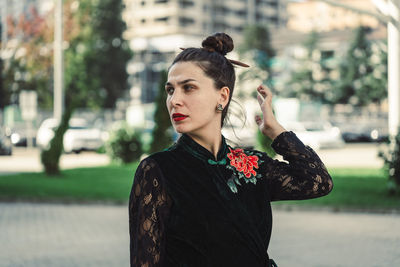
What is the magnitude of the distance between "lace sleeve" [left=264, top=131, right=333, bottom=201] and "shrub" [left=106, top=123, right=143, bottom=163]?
22796mm

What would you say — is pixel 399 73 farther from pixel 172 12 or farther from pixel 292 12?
pixel 292 12

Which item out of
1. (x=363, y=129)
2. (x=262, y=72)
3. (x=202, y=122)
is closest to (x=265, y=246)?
(x=202, y=122)

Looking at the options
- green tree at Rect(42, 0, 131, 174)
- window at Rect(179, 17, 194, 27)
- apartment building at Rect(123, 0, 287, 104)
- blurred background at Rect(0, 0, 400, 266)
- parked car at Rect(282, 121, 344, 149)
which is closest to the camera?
blurred background at Rect(0, 0, 400, 266)

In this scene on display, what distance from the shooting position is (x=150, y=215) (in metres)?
2.04

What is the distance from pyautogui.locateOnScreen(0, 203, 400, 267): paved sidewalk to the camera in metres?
7.52

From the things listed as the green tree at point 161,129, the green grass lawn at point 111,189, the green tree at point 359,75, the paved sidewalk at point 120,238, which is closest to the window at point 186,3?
the green tree at point 359,75

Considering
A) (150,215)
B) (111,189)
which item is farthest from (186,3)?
(150,215)

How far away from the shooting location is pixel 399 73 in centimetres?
1399

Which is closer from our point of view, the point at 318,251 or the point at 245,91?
the point at 318,251

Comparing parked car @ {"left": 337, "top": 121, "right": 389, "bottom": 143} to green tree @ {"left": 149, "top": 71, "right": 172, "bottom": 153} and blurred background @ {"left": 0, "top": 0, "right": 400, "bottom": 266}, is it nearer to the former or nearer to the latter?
blurred background @ {"left": 0, "top": 0, "right": 400, "bottom": 266}

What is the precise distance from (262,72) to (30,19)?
25174mm

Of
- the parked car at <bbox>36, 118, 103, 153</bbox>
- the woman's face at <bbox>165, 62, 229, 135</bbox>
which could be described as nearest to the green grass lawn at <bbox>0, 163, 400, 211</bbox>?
the woman's face at <bbox>165, 62, 229, 135</bbox>

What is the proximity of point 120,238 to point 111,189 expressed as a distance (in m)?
6.51

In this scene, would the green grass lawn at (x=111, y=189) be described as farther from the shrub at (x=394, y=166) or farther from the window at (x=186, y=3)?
the window at (x=186, y=3)
